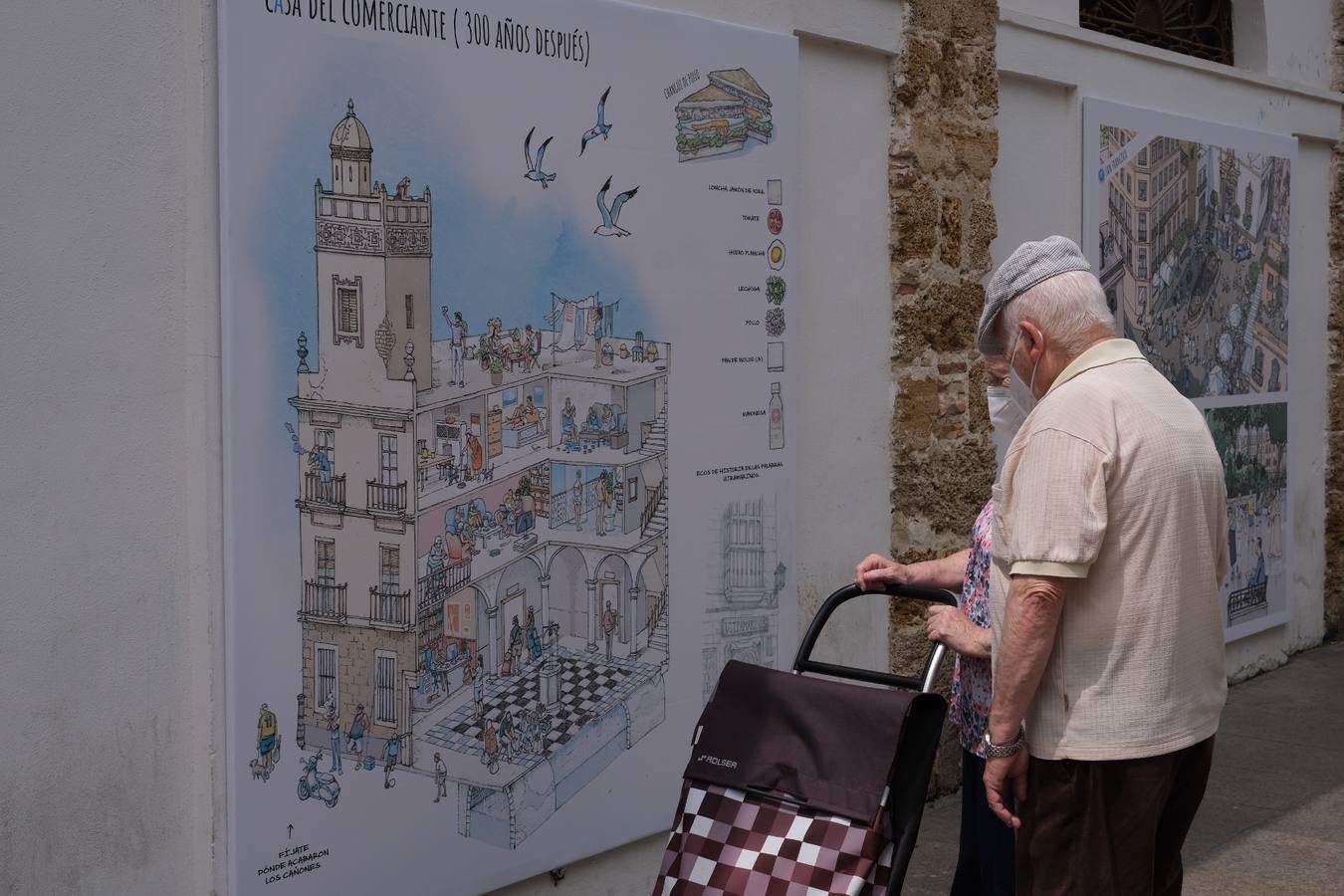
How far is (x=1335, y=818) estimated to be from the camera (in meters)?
5.55

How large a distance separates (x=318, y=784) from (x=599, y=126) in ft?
6.57

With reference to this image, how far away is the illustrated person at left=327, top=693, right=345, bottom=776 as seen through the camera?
3680mm

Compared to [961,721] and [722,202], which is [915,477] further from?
[961,721]

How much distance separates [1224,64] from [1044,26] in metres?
2.18

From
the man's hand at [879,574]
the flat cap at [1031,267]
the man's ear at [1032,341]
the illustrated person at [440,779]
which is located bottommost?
the illustrated person at [440,779]

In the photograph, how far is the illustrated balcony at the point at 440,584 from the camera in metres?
3.87

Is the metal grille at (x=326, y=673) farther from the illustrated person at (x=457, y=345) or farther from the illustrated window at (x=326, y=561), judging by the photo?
the illustrated person at (x=457, y=345)

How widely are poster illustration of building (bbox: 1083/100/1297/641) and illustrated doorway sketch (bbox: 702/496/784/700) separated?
2539 millimetres

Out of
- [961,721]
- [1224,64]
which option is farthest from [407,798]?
[1224,64]

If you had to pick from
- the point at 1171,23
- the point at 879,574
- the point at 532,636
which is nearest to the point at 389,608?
the point at 532,636

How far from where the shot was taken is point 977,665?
3283 mm

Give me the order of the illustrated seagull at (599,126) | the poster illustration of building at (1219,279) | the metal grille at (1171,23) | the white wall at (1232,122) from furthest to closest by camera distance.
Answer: the metal grille at (1171,23), the poster illustration of building at (1219,279), the white wall at (1232,122), the illustrated seagull at (599,126)

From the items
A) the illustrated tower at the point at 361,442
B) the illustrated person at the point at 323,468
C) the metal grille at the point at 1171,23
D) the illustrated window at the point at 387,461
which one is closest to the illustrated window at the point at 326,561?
the illustrated tower at the point at 361,442

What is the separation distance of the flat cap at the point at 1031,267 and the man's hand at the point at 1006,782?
36.5 inches
